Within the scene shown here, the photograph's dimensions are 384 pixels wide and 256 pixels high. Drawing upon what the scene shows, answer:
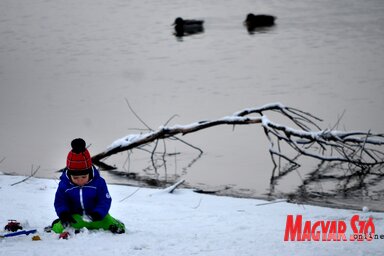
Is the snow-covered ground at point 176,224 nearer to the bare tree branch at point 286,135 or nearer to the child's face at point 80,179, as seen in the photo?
the child's face at point 80,179

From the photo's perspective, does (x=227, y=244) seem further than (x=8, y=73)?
No

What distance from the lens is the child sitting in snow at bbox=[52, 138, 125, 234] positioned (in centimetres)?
604

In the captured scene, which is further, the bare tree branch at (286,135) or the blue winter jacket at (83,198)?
the bare tree branch at (286,135)

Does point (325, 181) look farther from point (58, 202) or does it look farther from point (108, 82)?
point (108, 82)

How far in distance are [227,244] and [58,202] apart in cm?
161

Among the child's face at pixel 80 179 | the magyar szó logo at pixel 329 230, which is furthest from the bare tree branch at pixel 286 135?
the child's face at pixel 80 179

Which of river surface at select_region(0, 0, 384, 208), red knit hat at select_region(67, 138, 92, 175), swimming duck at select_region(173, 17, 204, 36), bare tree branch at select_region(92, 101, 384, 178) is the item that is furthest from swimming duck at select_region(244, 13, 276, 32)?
red knit hat at select_region(67, 138, 92, 175)

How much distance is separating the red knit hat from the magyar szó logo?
1.88 meters

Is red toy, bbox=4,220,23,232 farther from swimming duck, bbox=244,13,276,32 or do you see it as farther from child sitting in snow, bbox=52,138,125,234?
swimming duck, bbox=244,13,276,32

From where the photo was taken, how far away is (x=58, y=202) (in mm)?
6145

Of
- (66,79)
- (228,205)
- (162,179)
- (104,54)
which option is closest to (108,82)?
(66,79)

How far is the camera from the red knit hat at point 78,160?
601cm

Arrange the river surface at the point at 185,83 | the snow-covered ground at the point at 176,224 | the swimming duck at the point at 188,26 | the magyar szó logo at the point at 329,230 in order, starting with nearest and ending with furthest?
the snow-covered ground at the point at 176,224 → the magyar szó logo at the point at 329,230 → the river surface at the point at 185,83 → the swimming duck at the point at 188,26

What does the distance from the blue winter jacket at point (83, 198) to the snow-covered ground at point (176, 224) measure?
0.27 m
